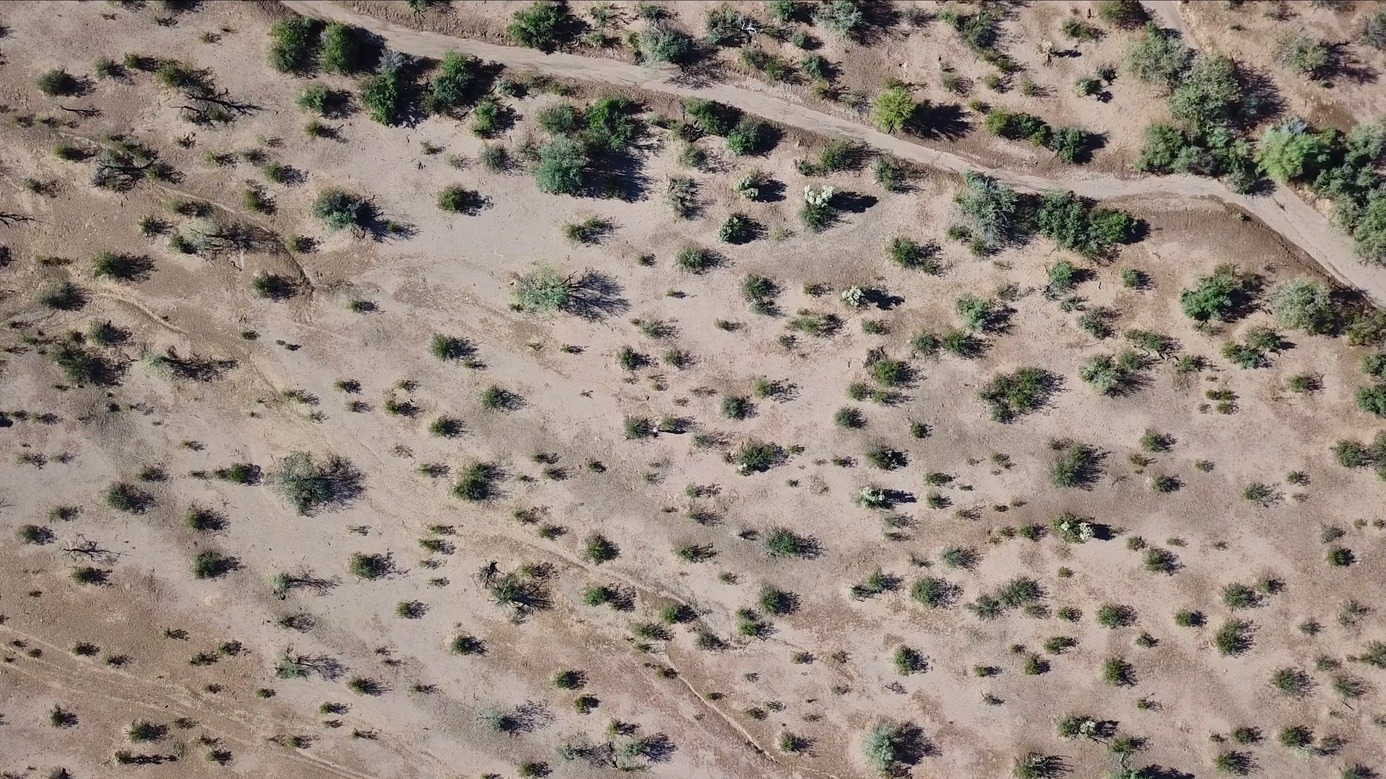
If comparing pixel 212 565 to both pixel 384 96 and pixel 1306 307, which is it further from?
pixel 1306 307

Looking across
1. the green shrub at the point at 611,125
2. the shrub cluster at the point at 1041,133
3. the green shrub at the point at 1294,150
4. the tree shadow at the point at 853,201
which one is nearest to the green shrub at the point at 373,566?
the green shrub at the point at 611,125

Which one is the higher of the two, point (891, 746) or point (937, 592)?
point (937, 592)

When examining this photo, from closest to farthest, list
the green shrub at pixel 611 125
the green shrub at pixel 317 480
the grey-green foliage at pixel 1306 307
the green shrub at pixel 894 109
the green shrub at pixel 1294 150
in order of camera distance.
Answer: the green shrub at pixel 1294 150
the grey-green foliage at pixel 1306 307
the green shrub at pixel 894 109
the green shrub at pixel 611 125
the green shrub at pixel 317 480

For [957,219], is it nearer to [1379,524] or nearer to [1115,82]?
[1115,82]

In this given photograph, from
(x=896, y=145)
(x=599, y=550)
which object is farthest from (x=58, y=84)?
(x=896, y=145)

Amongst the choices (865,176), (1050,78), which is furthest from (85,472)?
(1050,78)

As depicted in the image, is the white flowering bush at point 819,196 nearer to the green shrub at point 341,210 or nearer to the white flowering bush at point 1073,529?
the white flowering bush at point 1073,529
